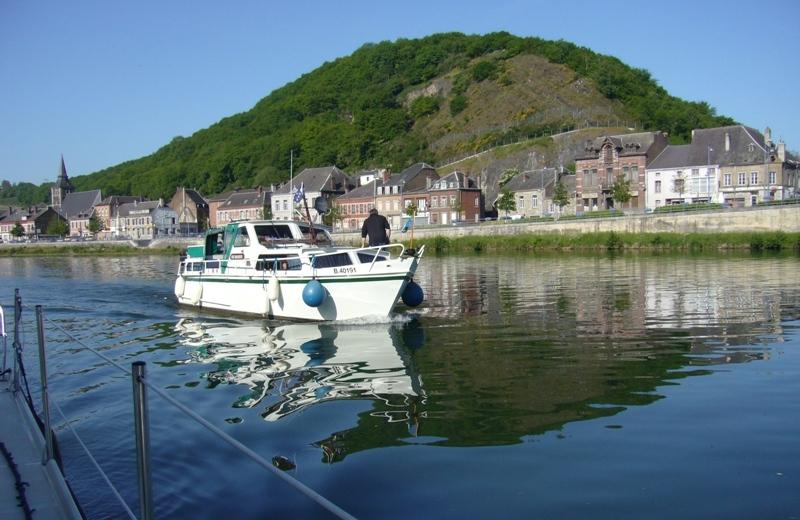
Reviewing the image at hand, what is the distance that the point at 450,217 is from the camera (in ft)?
315

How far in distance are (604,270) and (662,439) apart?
31012 millimetres

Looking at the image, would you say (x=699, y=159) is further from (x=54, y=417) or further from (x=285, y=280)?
(x=54, y=417)

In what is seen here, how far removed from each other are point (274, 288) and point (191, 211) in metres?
121

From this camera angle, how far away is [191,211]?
13538 centimetres

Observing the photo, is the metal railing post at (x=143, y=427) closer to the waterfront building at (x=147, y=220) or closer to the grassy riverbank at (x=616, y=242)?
the grassy riverbank at (x=616, y=242)

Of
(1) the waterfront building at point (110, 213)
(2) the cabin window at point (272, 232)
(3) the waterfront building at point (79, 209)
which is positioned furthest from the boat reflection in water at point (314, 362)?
(3) the waterfront building at point (79, 209)

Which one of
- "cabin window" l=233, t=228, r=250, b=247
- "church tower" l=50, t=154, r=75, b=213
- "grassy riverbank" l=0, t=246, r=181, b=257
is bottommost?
→ "grassy riverbank" l=0, t=246, r=181, b=257

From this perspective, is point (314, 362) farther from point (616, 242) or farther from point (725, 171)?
point (725, 171)

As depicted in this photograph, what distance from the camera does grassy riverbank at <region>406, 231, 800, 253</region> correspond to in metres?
56.2

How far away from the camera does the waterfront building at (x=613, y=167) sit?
3287 inches

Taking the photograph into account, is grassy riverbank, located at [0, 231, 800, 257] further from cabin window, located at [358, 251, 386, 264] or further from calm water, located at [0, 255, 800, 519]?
cabin window, located at [358, 251, 386, 264]

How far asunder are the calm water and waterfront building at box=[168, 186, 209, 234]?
117031 millimetres

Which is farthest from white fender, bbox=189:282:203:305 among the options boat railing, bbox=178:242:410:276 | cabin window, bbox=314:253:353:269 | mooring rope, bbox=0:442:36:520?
mooring rope, bbox=0:442:36:520

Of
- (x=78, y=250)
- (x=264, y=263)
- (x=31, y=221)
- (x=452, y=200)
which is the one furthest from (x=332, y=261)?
A: (x=31, y=221)
